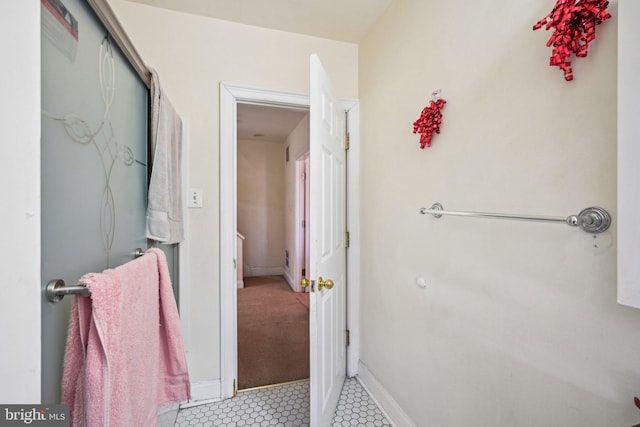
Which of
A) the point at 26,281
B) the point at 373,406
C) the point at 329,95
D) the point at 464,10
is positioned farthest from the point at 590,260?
the point at 373,406

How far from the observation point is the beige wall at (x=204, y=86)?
1.73 m

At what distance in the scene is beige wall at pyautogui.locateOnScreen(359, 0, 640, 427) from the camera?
73 cm

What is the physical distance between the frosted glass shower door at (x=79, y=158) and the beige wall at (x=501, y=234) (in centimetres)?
124

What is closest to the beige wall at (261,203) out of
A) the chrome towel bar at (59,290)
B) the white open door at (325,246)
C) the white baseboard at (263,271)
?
the white baseboard at (263,271)

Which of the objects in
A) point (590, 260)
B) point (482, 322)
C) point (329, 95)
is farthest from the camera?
point (329, 95)

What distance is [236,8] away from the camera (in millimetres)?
1688

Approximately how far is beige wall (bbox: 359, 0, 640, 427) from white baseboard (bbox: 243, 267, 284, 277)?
384cm

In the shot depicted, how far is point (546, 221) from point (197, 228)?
1699 mm

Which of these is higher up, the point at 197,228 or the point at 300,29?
the point at 300,29

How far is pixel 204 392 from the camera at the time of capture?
70.8 inches

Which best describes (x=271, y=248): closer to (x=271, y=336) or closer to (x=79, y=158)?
(x=271, y=336)

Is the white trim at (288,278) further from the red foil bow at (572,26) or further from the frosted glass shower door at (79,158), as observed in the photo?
the red foil bow at (572,26)

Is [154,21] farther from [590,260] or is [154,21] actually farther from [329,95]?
[590,260]

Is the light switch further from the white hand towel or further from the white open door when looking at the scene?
the white open door
